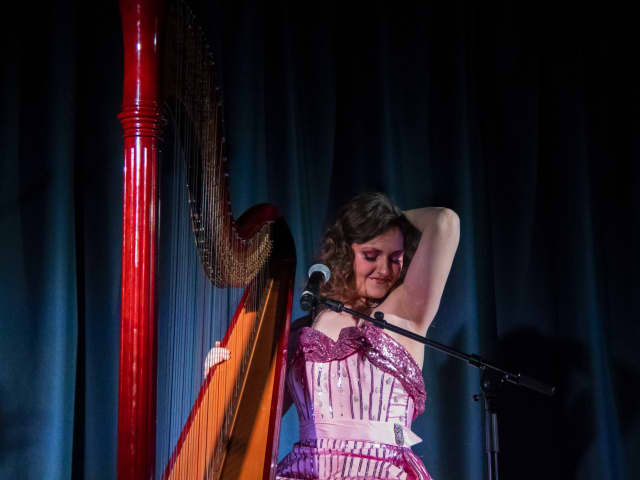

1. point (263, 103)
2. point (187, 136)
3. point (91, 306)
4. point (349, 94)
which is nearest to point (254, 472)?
point (187, 136)

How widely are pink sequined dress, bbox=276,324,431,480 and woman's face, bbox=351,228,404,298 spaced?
360mm

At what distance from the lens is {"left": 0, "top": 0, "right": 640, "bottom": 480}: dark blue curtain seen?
2191mm

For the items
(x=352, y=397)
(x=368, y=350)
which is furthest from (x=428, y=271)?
(x=352, y=397)

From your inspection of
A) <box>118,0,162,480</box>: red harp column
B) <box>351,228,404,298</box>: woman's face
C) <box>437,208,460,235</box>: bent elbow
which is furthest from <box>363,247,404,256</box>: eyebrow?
<box>118,0,162,480</box>: red harp column

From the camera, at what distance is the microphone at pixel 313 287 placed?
1.68 m

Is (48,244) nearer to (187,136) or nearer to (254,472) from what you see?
(254,472)

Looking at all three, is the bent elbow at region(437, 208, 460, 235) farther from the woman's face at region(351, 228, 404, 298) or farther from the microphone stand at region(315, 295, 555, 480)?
the microphone stand at region(315, 295, 555, 480)

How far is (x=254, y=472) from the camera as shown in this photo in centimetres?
141

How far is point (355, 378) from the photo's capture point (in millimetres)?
1940

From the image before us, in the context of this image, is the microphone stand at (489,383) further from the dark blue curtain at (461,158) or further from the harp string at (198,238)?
the dark blue curtain at (461,158)

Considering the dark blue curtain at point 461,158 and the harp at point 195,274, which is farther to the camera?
the dark blue curtain at point 461,158

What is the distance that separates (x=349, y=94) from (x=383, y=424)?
1.29 m

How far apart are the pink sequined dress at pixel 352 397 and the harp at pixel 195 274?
233mm

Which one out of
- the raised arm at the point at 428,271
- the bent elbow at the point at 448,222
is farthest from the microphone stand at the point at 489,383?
the bent elbow at the point at 448,222
